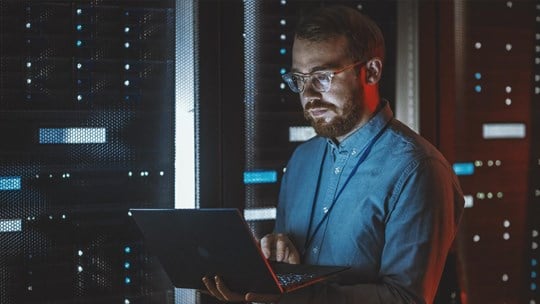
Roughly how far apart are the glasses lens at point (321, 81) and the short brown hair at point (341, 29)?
80mm

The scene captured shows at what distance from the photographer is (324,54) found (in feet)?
5.92

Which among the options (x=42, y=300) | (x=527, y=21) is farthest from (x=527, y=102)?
(x=42, y=300)

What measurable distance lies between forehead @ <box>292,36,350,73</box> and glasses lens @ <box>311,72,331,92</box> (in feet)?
0.06

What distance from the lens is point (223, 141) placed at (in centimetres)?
232

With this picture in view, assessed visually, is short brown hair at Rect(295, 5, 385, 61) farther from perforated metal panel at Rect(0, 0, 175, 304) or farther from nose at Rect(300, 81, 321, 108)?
perforated metal panel at Rect(0, 0, 175, 304)

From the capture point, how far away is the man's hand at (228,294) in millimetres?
1525

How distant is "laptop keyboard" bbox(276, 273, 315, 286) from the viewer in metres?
1.51

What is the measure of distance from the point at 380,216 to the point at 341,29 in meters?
0.45

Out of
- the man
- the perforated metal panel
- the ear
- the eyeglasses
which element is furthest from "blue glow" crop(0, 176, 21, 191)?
the ear

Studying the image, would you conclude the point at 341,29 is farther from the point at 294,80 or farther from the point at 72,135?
the point at 72,135

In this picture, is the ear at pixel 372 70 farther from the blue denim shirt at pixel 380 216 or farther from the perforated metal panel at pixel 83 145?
the perforated metal panel at pixel 83 145

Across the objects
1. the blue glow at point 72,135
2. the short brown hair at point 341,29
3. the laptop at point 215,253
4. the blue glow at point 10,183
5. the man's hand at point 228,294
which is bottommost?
the man's hand at point 228,294

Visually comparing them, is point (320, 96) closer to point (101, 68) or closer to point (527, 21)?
point (101, 68)

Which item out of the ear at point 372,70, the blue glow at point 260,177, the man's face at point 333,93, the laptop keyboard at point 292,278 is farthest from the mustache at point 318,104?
the blue glow at point 260,177
